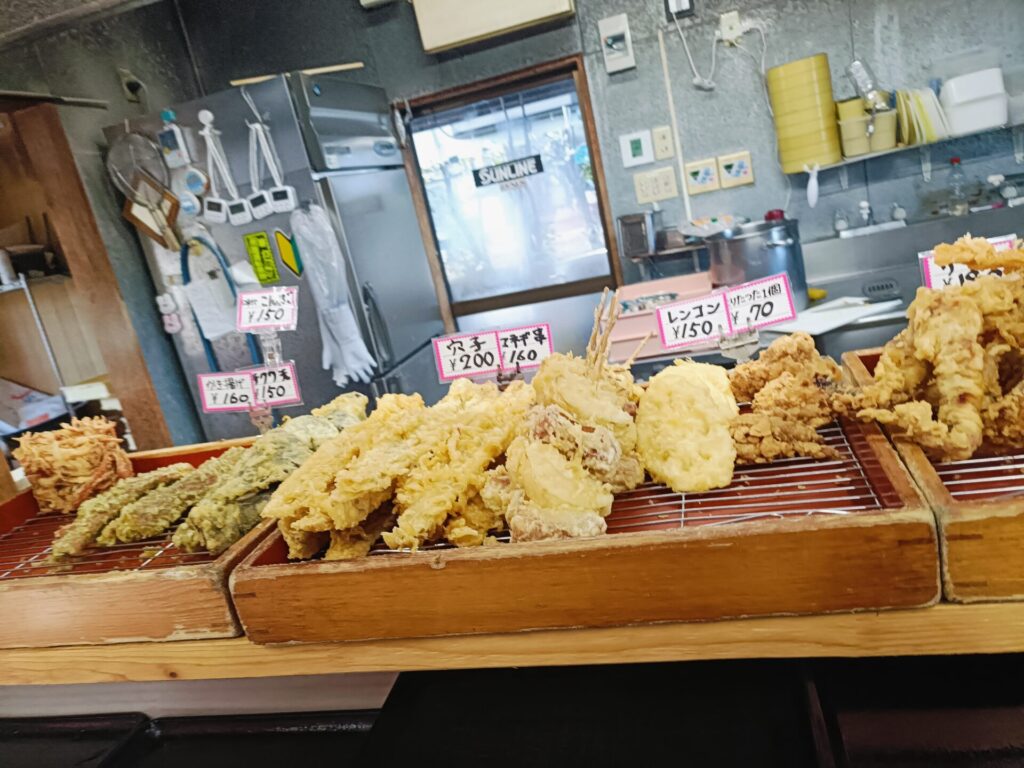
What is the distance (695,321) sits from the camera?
181cm

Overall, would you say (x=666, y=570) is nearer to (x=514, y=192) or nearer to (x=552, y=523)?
(x=552, y=523)

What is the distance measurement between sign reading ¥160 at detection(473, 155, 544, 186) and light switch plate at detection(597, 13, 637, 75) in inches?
34.4

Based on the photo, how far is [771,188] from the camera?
4.93 metres

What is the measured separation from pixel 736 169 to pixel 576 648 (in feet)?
14.9

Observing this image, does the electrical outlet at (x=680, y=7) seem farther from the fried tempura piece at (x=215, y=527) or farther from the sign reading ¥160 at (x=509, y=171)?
the fried tempura piece at (x=215, y=527)

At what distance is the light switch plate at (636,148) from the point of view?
5031 mm

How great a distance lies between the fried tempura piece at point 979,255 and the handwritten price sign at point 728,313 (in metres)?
0.35

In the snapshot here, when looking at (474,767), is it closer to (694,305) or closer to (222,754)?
(222,754)

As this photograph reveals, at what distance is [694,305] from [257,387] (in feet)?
4.80

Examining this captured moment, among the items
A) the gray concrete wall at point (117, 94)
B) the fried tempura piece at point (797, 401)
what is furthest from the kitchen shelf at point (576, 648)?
the gray concrete wall at point (117, 94)

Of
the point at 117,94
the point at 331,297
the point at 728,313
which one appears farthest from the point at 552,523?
the point at 117,94

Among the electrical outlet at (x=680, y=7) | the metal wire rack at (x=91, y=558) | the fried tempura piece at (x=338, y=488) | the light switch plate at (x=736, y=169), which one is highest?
the electrical outlet at (x=680, y=7)

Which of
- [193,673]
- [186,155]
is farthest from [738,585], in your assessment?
[186,155]

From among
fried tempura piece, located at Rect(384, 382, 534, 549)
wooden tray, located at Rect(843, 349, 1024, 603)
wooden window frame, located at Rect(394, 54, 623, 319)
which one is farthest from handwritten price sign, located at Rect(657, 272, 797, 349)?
wooden window frame, located at Rect(394, 54, 623, 319)
